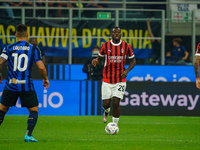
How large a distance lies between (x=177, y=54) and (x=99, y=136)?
9718 millimetres

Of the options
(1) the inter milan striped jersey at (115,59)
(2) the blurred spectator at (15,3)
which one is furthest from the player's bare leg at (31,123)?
(2) the blurred spectator at (15,3)

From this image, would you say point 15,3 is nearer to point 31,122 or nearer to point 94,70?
point 94,70

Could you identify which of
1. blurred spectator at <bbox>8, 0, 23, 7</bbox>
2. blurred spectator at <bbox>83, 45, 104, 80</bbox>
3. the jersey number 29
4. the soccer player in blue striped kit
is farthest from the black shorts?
blurred spectator at <bbox>8, 0, 23, 7</bbox>

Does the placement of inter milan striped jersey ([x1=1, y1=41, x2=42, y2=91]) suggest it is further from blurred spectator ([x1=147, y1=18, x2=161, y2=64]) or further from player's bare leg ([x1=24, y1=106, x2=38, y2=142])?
blurred spectator ([x1=147, y1=18, x2=161, y2=64])

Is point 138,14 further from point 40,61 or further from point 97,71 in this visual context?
point 40,61

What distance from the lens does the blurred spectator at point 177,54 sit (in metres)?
17.8

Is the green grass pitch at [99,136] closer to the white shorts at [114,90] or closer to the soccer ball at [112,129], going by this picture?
the soccer ball at [112,129]

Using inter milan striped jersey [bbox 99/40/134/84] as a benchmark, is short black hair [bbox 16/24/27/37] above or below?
above

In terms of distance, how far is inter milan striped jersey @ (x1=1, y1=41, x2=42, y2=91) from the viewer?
7.70 metres

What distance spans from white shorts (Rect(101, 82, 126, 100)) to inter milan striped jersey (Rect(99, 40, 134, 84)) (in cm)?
8

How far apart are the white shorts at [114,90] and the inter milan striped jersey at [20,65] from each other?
8.44 feet

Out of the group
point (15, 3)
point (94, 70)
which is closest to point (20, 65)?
point (94, 70)

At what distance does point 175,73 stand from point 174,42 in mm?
1599

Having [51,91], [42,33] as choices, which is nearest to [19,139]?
[51,91]
